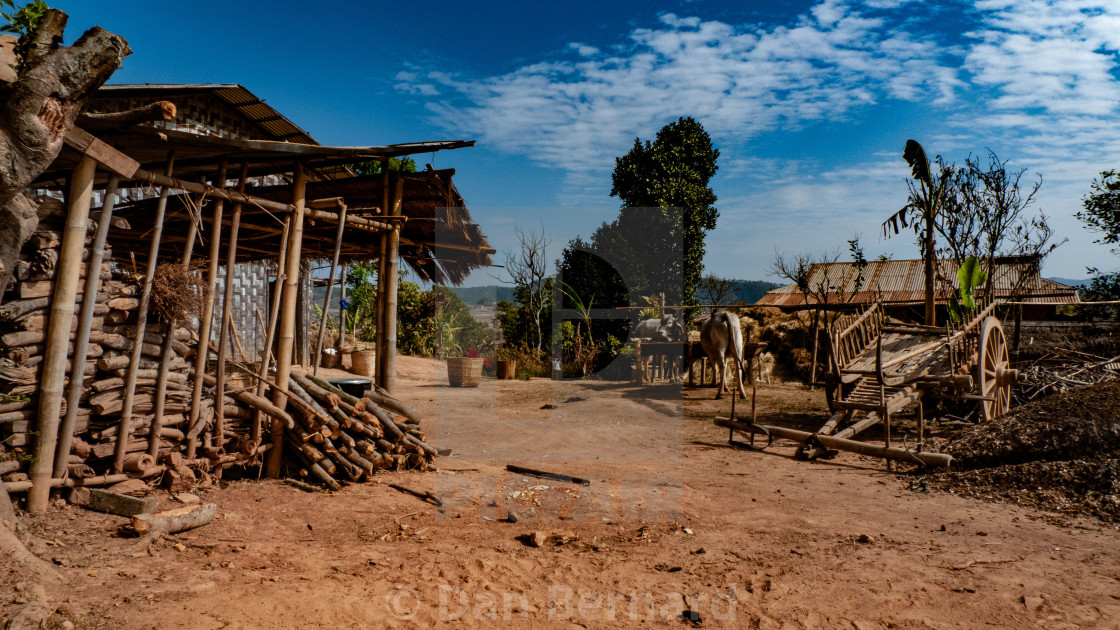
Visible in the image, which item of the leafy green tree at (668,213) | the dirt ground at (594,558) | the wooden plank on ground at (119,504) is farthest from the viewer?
the leafy green tree at (668,213)

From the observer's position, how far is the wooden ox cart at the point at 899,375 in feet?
25.4

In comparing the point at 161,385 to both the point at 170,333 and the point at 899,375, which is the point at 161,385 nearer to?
the point at 170,333

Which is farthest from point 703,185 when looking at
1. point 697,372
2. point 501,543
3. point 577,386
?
point 501,543

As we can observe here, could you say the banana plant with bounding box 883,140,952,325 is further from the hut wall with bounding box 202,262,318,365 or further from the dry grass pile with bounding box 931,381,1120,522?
the hut wall with bounding box 202,262,318,365

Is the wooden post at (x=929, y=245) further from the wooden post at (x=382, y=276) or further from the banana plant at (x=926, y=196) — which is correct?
the wooden post at (x=382, y=276)

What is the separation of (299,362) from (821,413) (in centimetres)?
1253

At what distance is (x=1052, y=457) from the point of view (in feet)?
20.6

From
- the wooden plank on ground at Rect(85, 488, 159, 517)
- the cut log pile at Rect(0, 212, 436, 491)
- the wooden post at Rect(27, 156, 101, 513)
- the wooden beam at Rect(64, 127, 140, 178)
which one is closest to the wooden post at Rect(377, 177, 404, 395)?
the cut log pile at Rect(0, 212, 436, 491)

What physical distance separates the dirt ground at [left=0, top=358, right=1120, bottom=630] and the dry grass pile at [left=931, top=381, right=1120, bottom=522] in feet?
1.10

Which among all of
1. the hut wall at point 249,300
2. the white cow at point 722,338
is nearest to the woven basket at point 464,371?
the hut wall at point 249,300

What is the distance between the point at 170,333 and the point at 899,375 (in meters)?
8.72

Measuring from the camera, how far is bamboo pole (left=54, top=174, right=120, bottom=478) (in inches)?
174

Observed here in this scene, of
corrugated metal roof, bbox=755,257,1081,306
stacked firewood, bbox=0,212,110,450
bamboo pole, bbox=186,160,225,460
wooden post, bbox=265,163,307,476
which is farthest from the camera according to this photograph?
corrugated metal roof, bbox=755,257,1081,306

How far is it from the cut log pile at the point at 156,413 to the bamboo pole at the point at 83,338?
101 mm
